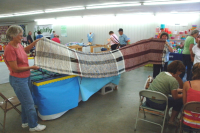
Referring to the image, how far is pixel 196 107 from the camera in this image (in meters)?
1.61

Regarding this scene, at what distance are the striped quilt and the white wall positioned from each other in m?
4.89

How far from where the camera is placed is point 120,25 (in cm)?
850

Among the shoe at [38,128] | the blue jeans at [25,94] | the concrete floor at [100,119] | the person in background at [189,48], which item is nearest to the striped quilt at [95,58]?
the blue jeans at [25,94]

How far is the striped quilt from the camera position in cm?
237

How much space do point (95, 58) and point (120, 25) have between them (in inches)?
243

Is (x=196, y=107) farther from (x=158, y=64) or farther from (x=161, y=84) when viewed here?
(x=158, y=64)

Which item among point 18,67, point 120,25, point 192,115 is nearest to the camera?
point 192,115

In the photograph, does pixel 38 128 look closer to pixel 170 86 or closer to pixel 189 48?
pixel 170 86

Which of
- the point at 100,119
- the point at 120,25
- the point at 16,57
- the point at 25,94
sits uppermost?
the point at 120,25

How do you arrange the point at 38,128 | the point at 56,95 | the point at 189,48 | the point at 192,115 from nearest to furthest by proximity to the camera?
the point at 192,115 → the point at 38,128 → the point at 56,95 → the point at 189,48

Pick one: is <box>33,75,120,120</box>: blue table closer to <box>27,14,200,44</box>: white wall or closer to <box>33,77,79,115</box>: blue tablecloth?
<box>33,77,79,115</box>: blue tablecloth

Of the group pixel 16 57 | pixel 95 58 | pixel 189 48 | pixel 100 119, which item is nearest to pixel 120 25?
pixel 189 48

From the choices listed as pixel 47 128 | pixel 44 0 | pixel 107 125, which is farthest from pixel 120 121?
pixel 44 0

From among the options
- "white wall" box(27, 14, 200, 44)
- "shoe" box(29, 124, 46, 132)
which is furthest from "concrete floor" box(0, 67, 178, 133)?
"white wall" box(27, 14, 200, 44)
